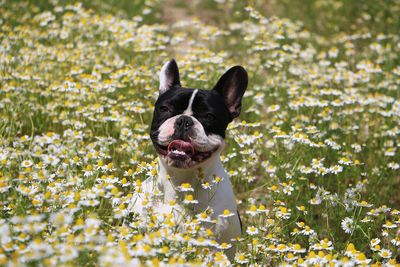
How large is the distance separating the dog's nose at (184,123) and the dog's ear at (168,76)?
2.04 ft

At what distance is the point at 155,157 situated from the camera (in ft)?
20.6

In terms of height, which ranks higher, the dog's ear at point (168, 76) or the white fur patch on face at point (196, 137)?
the dog's ear at point (168, 76)

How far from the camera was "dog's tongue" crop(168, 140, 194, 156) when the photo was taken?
4762mm

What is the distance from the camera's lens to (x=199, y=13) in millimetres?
12312

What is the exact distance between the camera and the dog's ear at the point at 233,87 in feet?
17.3

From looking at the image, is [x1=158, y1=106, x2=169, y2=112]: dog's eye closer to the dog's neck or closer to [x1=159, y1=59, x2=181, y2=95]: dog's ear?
[x1=159, y1=59, x2=181, y2=95]: dog's ear

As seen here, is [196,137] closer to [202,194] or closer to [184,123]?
[184,123]

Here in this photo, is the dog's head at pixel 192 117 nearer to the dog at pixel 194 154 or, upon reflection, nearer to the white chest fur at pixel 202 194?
the dog at pixel 194 154

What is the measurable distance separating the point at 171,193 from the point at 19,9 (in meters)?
5.82

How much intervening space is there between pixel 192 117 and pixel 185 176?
43 centimetres

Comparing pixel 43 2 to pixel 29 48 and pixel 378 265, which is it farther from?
pixel 378 265

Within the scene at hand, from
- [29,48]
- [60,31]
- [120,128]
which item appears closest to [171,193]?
[120,128]

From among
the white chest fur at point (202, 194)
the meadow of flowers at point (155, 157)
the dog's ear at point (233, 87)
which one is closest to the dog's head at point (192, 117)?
the dog's ear at point (233, 87)


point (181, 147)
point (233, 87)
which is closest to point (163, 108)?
point (181, 147)
